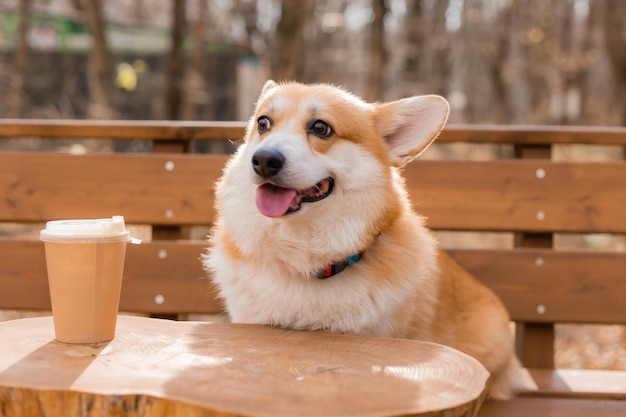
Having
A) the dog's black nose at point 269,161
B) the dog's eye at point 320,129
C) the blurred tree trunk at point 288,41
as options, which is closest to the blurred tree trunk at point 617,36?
the blurred tree trunk at point 288,41

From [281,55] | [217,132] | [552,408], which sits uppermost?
[281,55]

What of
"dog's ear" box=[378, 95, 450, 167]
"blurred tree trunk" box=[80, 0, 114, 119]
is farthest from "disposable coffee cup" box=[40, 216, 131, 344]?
"blurred tree trunk" box=[80, 0, 114, 119]

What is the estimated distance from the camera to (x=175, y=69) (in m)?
10.3

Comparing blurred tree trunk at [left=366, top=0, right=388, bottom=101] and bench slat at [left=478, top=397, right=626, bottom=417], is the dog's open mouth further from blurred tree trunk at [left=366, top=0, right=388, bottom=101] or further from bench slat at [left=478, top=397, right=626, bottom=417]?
blurred tree trunk at [left=366, top=0, right=388, bottom=101]

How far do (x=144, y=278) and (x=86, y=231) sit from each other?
51.6 inches

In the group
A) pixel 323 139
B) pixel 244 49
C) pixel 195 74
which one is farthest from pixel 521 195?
pixel 244 49

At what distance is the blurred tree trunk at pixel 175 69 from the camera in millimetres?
10109

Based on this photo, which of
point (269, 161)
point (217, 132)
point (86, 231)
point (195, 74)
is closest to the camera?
point (86, 231)

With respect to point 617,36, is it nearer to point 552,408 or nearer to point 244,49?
point 552,408

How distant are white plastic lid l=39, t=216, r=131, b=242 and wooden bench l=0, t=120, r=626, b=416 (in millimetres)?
1223

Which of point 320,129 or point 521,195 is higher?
point 320,129

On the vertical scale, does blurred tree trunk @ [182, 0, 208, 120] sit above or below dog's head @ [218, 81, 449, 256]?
above

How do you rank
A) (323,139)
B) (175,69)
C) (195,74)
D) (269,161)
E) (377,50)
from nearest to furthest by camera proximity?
(269,161) < (323,139) < (195,74) < (175,69) < (377,50)

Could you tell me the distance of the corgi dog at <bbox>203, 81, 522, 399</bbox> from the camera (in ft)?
7.24
